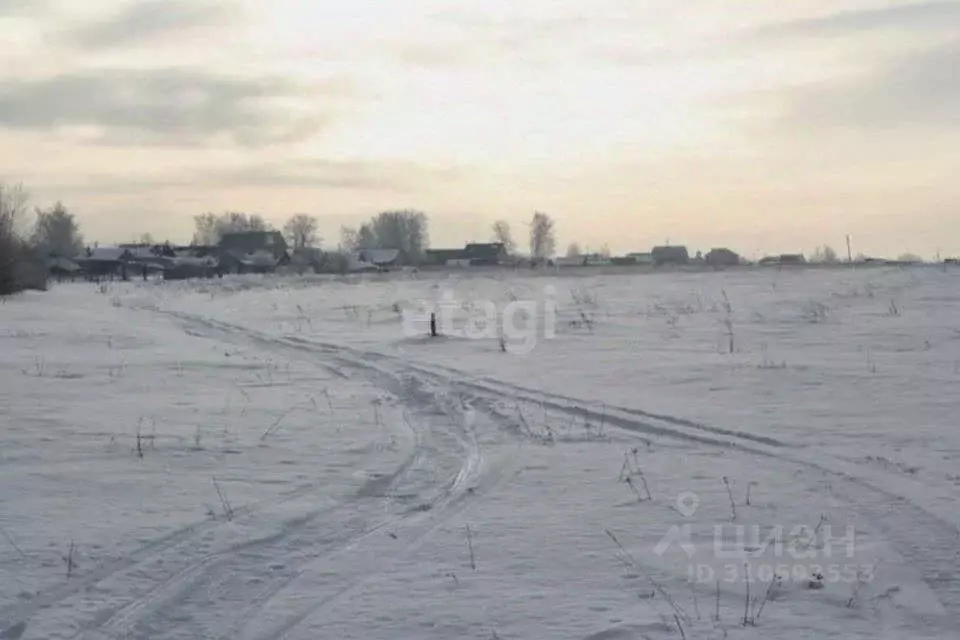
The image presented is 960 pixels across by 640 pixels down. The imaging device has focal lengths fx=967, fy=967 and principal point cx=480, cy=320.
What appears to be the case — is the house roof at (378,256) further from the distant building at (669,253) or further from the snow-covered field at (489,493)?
the snow-covered field at (489,493)

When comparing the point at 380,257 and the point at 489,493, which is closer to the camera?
the point at 489,493

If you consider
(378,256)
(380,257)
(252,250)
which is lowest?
(380,257)

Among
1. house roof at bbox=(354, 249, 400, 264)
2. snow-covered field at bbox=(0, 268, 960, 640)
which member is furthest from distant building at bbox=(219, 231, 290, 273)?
snow-covered field at bbox=(0, 268, 960, 640)

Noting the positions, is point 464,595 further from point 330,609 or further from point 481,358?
point 481,358

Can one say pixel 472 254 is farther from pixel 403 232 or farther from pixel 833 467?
pixel 833 467

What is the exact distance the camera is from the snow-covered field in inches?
230

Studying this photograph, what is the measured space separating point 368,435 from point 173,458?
→ 2.34 metres

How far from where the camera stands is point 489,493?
8680mm

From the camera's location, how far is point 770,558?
674 cm

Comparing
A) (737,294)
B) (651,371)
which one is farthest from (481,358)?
(737,294)

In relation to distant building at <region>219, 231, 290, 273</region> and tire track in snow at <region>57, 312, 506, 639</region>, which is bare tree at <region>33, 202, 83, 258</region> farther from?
tire track in snow at <region>57, 312, 506, 639</region>

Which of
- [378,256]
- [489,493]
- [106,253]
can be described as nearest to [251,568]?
[489,493]

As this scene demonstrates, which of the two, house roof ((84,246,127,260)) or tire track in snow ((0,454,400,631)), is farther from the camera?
house roof ((84,246,127,260))

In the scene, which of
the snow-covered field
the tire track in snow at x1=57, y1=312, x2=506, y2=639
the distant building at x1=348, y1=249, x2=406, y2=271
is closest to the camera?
the tire track in snow at x1=57, y1=312, x2=506, y2=639
